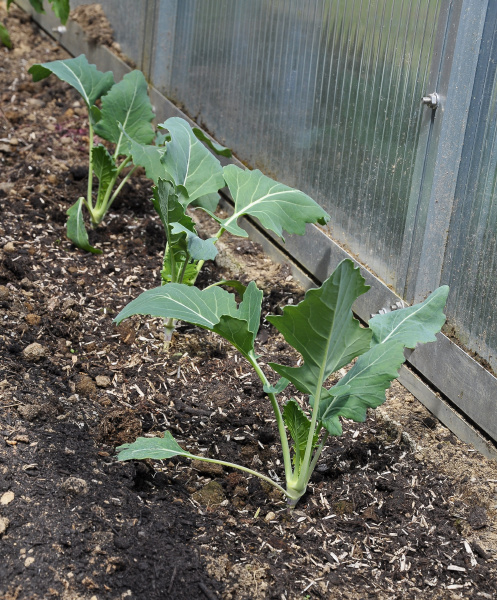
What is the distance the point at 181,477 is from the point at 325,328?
75cm

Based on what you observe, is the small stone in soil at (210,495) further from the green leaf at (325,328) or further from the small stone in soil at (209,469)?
the green leaf at (325,328)

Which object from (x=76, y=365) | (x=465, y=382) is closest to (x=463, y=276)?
(x=465, y=382)

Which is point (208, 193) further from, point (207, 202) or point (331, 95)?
point (331, 95)

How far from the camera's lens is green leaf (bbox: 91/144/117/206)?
366cm

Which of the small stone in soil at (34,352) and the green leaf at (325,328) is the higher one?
the green leaf at (325,328)

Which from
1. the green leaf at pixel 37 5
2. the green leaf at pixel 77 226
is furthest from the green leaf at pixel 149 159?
the green leaf at pixel 37 5

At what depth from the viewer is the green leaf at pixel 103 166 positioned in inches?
Result: 144

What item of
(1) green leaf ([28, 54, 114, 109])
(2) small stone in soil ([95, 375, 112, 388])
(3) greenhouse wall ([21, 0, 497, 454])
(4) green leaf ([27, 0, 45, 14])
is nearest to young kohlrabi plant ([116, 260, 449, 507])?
(3) greenhouse wall ([21, 0, 497, 454])

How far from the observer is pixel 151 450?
2.30 meters

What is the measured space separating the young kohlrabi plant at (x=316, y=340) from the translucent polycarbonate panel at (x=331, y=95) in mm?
780

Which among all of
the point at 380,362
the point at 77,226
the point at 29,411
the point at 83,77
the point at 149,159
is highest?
the point at 83,77

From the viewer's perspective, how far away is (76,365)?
9.78 ft

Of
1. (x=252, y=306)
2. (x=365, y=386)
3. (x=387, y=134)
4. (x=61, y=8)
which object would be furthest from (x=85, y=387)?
(x=61, y=8)

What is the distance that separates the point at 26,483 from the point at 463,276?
1.66m
